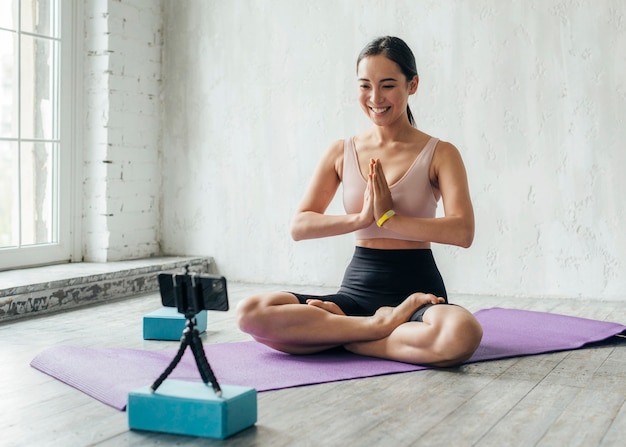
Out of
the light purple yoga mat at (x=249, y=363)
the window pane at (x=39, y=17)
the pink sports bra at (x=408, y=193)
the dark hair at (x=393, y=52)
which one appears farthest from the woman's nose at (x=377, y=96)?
the window pane at (x=39, y=17)

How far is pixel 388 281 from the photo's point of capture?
267 centimetres

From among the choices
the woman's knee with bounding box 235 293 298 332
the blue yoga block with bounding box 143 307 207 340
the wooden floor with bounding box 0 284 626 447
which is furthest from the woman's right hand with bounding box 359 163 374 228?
the blue yoga block with bounding box 143 307 207 340

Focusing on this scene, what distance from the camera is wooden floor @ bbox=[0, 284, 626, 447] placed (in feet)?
5.77

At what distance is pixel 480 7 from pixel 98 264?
2.48 meters

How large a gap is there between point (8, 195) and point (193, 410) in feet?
8.78

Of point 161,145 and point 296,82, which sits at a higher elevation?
point 296,82

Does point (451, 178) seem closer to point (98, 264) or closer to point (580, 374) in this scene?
point (580, 374)

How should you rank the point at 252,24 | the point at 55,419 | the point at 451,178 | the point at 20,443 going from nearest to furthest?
the point at 20,443
the point at 55,419
the point at 451,178
the point at 252,24

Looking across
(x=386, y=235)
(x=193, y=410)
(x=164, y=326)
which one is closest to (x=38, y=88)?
(x=164, y=326)

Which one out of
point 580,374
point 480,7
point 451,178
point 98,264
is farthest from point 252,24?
point 580,374

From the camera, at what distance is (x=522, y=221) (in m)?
4.09

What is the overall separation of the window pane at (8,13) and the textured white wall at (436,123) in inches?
42.7

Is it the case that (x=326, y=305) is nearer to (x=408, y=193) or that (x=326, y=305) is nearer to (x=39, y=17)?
(x=408, y=193)

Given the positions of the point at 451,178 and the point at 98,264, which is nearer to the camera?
the point at 451,178
